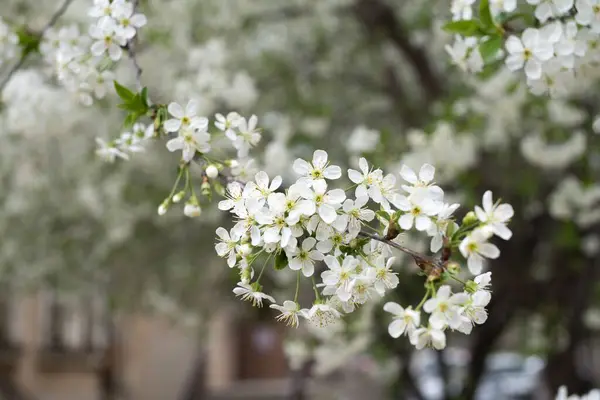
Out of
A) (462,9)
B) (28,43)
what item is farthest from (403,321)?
(28,43)

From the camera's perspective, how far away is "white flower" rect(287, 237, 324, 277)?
4.25 ft

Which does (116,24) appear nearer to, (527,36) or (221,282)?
(527,36)

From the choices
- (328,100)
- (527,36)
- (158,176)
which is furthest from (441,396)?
(527,36)

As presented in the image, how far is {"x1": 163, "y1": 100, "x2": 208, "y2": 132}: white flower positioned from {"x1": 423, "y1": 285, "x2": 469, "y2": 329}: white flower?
0.62 metres

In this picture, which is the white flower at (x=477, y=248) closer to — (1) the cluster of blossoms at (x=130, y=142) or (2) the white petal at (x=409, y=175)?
(2) the white petal at (x=409, y=175)

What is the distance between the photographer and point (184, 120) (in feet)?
5.22

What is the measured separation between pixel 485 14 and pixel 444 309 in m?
0.77

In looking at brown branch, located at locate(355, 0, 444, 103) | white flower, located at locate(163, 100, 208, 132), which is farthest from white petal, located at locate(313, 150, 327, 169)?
brown branch, located at locate(355, 0, 444, 103)

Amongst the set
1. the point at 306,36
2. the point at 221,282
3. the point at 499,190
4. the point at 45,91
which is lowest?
the point at 221,282

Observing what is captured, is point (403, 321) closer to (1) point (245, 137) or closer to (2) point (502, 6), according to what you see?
(1) point (245, 137)

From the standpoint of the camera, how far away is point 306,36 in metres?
4.74

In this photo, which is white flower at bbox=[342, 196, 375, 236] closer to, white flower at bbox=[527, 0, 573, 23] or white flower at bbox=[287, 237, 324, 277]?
white flower at bbox=[287, 237, 324, 277]

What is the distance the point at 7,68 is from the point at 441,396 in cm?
417

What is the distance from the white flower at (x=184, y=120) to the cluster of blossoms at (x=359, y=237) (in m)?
0.29
